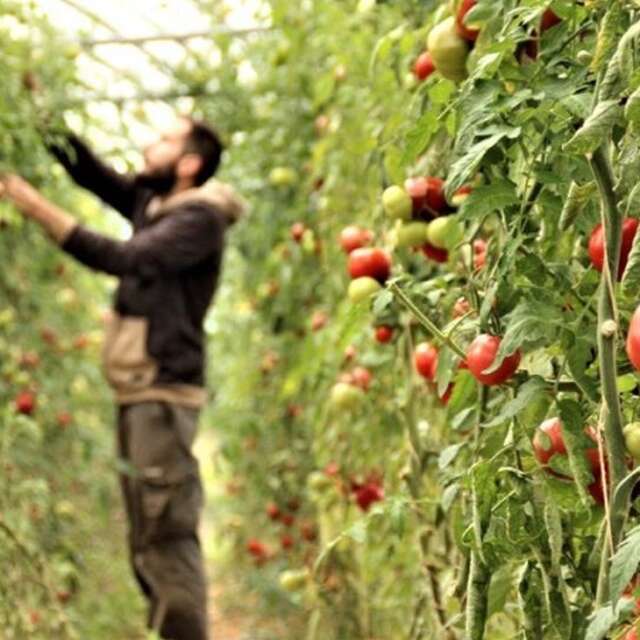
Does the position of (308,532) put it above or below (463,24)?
below

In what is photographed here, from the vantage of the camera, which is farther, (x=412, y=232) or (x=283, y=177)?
(x=283, y=177)

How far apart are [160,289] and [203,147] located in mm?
414

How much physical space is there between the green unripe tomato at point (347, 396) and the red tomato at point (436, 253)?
0.66 meters

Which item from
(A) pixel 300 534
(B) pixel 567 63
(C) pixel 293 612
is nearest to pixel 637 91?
(B) pixel 567 63

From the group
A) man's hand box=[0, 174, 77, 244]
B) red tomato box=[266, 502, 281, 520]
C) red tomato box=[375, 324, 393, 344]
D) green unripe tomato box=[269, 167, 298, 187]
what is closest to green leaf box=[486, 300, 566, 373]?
red tomato box=[375, 324, 393, 344]

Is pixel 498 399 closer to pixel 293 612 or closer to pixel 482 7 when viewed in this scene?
pixel 482 7

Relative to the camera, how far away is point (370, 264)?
1581 millimetres

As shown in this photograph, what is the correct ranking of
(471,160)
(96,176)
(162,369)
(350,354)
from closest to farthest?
(471,160)
(350,354)
(162,369)
(96,176)

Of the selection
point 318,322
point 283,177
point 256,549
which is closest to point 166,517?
point 318,322

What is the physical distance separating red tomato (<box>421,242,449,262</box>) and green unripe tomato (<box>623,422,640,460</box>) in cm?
56

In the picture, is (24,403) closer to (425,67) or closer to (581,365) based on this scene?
(425,67)

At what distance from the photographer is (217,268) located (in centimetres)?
301

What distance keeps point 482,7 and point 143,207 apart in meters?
2.06

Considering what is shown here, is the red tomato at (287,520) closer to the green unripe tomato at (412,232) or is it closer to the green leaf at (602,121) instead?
the green unripe tomato at (412,232)
